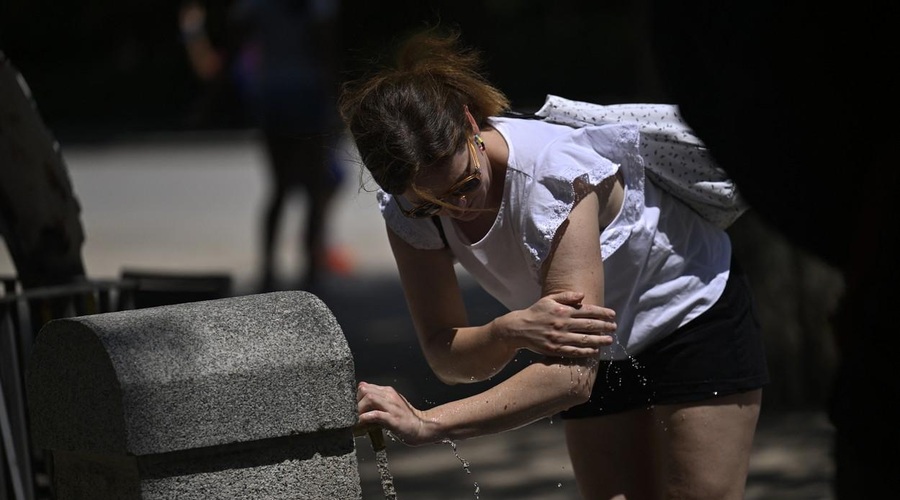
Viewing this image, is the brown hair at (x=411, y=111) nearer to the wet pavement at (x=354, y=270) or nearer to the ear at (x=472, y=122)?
the ear at (x=472, y=122)

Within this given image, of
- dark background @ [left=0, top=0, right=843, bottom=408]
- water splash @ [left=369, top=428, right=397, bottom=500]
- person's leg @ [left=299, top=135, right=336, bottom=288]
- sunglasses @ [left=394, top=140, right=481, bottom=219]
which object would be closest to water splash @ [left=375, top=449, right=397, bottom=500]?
water splash @ [left=369, top=428, right=397, bottom=500]

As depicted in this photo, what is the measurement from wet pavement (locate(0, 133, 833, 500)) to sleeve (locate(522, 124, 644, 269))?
47cm

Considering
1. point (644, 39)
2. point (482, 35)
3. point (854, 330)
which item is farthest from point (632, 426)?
point (482, 35)

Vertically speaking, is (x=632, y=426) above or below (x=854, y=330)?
below

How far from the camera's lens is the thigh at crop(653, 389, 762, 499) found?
2.85m

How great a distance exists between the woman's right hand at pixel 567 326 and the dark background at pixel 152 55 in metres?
21.1

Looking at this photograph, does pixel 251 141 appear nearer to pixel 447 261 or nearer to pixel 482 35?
pixel 482 35

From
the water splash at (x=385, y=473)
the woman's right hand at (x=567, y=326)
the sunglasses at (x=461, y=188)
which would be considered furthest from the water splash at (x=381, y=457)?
the sunglasses at (x=461, y=188)

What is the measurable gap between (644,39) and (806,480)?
229 cm

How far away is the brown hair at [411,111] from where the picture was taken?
8.20 ft

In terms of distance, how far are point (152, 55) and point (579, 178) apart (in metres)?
27.1

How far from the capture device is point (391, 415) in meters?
2.45

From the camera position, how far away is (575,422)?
308cm

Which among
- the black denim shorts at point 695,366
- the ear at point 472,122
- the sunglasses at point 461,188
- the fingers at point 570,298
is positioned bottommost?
the black denim shorts at point 695,366
